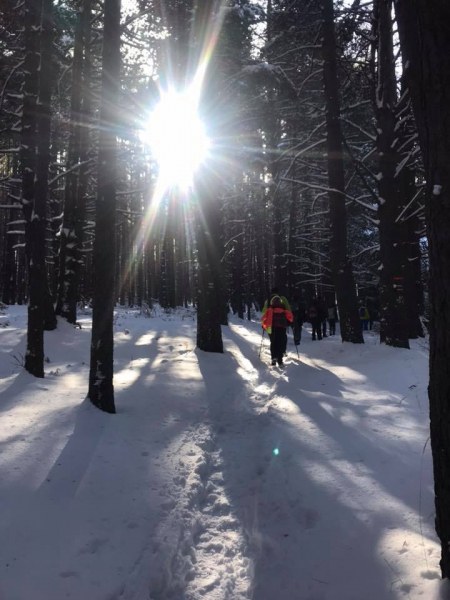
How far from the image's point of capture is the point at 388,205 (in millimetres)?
11250

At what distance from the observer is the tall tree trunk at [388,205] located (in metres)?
10.9

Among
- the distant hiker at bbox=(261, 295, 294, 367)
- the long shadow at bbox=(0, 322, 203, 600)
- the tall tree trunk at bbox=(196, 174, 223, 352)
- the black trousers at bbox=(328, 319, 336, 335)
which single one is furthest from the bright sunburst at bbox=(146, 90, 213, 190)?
the black trousers at bbox=(328, 319, 336, 335)

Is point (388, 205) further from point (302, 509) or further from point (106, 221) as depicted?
point (302, 509)

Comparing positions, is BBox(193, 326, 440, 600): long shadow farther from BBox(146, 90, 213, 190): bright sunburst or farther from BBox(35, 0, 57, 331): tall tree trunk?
BBox(146, 90, 213, 190): bright sunburst

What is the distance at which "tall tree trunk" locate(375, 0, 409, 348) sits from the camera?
10875 mm

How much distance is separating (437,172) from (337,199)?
10.1m

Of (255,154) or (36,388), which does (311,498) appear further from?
(255,154)

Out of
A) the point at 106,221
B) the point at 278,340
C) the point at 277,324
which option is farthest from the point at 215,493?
the point at 277,324

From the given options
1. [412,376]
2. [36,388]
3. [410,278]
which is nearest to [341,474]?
[412,376]

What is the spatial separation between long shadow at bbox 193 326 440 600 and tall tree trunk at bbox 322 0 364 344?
5786mm

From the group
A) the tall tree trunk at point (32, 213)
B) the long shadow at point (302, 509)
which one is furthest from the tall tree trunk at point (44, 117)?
the long shadow at point (302, 509)

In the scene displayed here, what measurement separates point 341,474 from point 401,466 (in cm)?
58

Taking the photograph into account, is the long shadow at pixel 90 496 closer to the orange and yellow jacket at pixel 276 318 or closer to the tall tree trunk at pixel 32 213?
the tall tree trunk at pixel 32 213

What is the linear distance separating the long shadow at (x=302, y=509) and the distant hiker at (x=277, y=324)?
13.6ft
